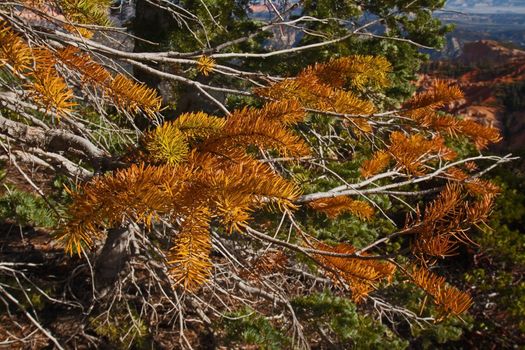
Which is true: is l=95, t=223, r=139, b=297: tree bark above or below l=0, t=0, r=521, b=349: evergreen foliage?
below

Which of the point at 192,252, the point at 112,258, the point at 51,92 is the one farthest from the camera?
the point at 112,258

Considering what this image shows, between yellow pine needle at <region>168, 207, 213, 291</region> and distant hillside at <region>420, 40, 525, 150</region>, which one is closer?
yellow pine needle at <region>168, 207, 213, 291</region>

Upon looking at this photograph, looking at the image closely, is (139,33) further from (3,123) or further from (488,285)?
(488,285)

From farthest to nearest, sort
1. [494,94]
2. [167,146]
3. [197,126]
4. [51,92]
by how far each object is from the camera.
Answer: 1. [494,94]
2. [197,126]
3. [167,146]
4. [51,92]

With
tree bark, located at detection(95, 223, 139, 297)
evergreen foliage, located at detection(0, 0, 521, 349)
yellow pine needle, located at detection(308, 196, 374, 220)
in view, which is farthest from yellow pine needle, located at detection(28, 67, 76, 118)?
tree bark, located at detection(95, 223, 139, 297)

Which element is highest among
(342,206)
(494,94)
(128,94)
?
(128,94)

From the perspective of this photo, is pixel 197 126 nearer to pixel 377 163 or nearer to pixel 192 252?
pixel 192 252

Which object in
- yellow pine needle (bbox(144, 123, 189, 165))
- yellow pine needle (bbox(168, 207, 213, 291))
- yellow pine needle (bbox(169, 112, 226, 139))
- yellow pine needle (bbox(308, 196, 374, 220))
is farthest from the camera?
yellow pine needle (bbox(308, 196, 374, 220))

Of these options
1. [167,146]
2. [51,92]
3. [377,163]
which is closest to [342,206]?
[377,163]

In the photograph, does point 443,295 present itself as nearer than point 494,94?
Yes

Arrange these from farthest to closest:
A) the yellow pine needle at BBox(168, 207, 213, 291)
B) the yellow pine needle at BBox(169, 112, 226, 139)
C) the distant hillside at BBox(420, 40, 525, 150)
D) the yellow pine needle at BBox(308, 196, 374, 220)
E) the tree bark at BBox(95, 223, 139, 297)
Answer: the distant hillside at BBox(420, 40, 525, 150) < the tree bark at BBox(95, 223, 139, 297) < the yellow pine needle at BBox(308, 196, 374, 220) < the yellow pine needle at BBox(169, 112, 226, 139) < the yellow pine needle at BBox(168, 207, 213, 291)

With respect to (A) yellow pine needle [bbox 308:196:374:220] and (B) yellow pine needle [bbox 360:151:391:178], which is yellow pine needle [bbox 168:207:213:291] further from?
(B) yellow pine needle [bbox 360:151:391:178]

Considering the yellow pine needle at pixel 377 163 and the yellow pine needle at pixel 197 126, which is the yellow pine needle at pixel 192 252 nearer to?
the yellow pine needle at pixel 197 126

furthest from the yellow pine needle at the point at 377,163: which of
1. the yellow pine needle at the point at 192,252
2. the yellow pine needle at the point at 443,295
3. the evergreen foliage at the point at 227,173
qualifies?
the yellow pine needle at the point at 192,252
